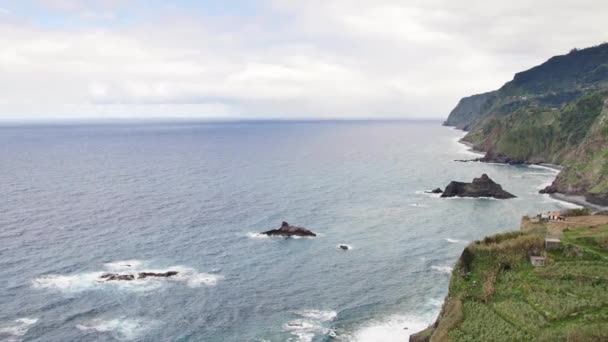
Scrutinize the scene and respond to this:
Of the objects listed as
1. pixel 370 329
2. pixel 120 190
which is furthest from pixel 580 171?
pixel 120 190

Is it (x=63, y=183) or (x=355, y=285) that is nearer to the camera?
(x=355, y=285)

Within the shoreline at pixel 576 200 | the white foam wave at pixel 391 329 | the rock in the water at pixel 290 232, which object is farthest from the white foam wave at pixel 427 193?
the white foam wave at pixel 391 329

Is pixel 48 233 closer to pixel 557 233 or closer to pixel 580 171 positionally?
pixel 557 233

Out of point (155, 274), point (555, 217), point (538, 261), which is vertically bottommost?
point (155, 274)

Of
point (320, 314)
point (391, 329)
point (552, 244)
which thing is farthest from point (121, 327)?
point (552, 244)

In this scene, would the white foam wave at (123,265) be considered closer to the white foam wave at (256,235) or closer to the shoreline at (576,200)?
the white foam wave at (256,235)

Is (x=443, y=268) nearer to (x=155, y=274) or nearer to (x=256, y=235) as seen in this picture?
(x=256, y=235)

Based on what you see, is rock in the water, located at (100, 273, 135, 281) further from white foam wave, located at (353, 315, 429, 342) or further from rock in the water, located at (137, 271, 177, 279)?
white foam wave, located at (353, 315, 429, 342)
